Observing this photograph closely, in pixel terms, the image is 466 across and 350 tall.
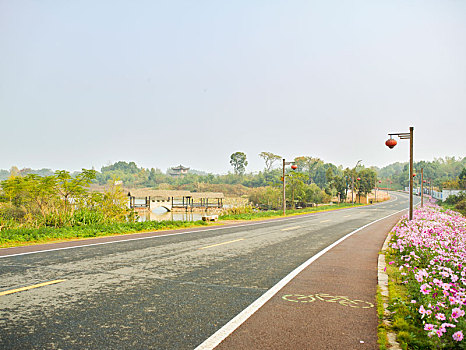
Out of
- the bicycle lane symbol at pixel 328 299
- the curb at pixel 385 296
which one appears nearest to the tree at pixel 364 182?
the curb at pixel 385 296

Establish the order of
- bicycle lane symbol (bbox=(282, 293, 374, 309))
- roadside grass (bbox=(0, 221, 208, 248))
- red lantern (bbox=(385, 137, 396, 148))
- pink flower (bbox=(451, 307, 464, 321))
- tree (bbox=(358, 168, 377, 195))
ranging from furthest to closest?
1. tree (bbox=(358, 168, 377, 195))
2. red lantern (bbox=(385, 137, 396, 148))
3. roadside grass (bbox=(0, 221, 208, 248))
4. bicycle lane symbol (bbox=(282, 293, 374, 309))
5. pink flower (bbox=(451, 307, 464, 321))

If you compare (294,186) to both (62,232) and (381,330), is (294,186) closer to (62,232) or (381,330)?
(62,232)

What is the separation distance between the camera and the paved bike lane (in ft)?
13.6

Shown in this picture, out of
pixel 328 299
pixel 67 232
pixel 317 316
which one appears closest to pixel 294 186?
pixel 67 232

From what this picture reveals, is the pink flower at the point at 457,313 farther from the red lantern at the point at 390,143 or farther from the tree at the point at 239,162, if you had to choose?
the tree at the point at 239,162

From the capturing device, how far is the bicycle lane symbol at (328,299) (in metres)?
5.70

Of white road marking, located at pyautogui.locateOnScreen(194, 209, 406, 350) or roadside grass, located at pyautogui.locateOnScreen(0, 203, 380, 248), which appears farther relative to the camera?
roadside grass, located at pyautogui.locateOnScreen(0, 203, 380, 248)

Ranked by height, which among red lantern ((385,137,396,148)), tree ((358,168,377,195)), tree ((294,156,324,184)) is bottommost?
tree ((358,168,377,195))

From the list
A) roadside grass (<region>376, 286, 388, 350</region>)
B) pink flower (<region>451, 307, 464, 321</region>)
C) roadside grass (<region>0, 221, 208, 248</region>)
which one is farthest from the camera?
roadside grass (<region>0, 221, 208, 248</region>)

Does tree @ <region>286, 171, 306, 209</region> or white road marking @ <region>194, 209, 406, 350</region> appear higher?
tree @ <region>286, 171, 306, 209</region>

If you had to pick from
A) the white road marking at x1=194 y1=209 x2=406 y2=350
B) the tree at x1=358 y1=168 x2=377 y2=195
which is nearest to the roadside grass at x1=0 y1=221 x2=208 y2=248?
the white road marking at x1=194 y1=209 x2=406 y2=350

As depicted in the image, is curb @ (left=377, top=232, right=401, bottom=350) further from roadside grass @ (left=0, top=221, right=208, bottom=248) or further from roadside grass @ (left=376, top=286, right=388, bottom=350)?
roadside grass @ (left=0, top=221, right=208, bottom=248)

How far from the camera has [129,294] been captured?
5875 mm

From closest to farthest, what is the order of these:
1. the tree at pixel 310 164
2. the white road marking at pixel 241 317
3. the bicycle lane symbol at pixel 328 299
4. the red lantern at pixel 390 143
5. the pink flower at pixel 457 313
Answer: the pink flower at pixel 457 313 < the white road marking at pixel 241 317 < the bicycle lane symbol at pixel 328 299 < the red lantern at pixel 390 143 < the tree at pixel 310 164
